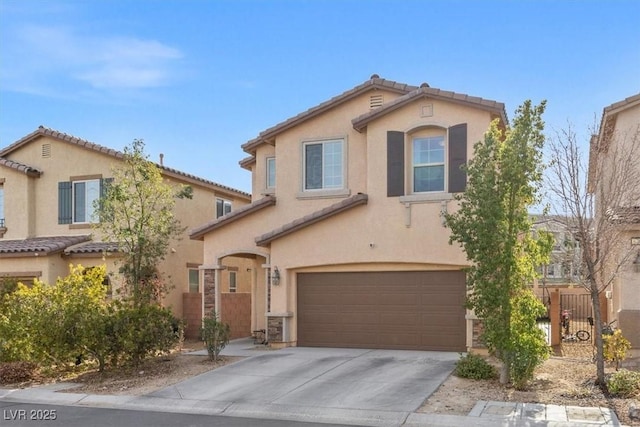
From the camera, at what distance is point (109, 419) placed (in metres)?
10.9

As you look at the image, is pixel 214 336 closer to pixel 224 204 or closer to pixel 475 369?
pixel 475 369

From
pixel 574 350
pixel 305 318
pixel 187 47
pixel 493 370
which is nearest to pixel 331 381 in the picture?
pixel 493 370

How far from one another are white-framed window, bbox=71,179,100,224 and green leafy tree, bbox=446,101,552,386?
1548 cm

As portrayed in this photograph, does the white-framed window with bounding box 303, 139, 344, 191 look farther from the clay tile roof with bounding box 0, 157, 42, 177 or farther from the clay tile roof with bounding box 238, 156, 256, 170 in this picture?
the clay tile roof with bounding box 0, 157, 42, 177

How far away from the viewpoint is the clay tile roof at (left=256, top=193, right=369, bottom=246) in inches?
680

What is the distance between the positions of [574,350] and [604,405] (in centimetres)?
681

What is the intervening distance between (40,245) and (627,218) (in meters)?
18.9

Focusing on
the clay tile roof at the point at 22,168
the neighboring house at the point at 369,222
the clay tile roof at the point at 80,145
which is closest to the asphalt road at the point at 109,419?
the neighboring house at the point at 369,222

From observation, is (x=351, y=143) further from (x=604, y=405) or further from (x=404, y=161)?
(x=604, y=405)

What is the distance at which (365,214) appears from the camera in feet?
57.0

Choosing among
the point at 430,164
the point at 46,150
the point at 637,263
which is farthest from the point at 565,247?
the point at 46,150

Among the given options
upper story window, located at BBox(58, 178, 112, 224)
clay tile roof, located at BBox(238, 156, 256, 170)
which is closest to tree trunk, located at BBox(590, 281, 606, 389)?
clay tile roof, located at BBox(238, 156, 256, 170)

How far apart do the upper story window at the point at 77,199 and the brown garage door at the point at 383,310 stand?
32.4 feet

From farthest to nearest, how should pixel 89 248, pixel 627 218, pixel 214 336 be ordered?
pixel 89 248 → pixel 214 336 → pixel 627 218
